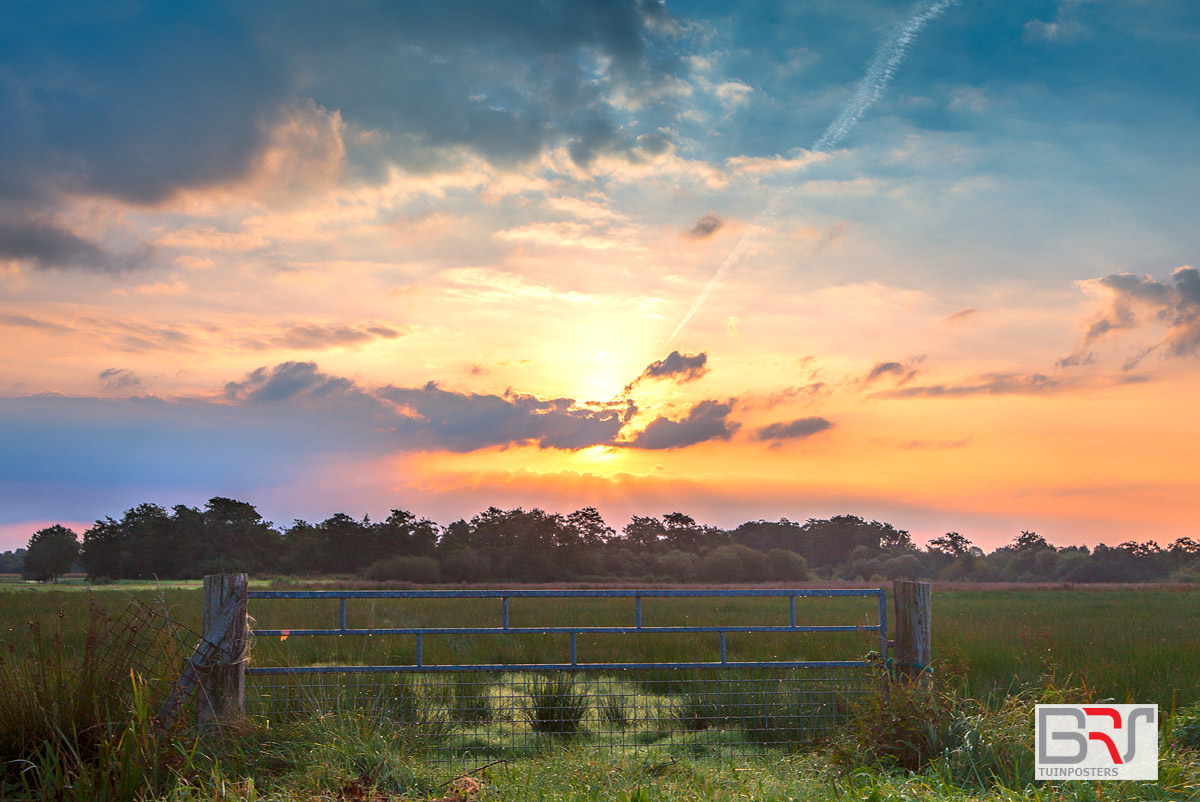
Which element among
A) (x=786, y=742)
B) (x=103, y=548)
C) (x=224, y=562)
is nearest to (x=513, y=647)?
(x=786, y=742)

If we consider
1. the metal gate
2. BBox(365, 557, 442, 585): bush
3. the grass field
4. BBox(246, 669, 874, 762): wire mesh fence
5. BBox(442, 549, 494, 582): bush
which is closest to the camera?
BBox(246, 669, 874, 762): wire mesh fence

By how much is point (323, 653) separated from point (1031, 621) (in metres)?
17.4

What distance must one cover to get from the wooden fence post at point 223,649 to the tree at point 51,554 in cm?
5694

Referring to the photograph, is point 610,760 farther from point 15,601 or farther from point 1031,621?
point 15,601

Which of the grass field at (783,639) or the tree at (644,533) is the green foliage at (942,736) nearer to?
the grass field at (783,639)

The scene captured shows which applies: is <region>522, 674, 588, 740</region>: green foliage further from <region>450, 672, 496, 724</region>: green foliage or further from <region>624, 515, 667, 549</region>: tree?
<region>624, 515, 667, 549</region>: tree

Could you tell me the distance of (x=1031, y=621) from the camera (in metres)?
20.7

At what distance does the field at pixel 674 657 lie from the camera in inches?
214

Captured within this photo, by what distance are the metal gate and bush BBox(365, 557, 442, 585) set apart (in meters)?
28.0

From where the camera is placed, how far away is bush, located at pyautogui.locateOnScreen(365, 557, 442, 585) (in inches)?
1762

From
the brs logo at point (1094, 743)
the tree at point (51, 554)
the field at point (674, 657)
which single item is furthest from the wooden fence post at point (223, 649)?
the tree at point (51, 554)

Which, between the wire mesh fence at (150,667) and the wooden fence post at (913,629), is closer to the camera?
the wire mesh fence at (150,667)

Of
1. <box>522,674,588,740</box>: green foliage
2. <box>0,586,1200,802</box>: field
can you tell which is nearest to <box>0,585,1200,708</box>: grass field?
<box>0,586,1200,802</box>: field

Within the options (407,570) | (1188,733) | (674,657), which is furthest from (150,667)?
(407,570)
